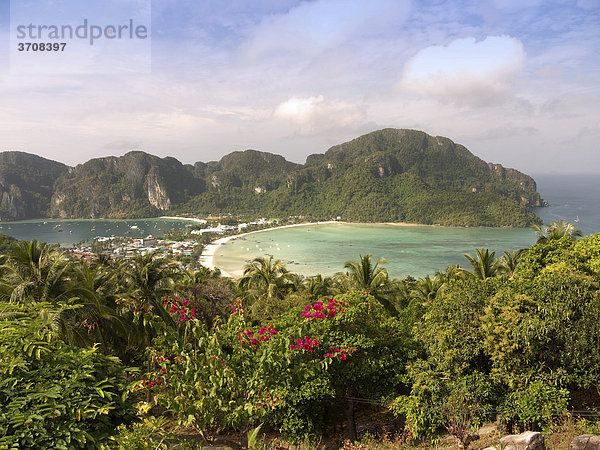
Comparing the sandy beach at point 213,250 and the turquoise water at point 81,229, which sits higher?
the turquoise water at point 81,229

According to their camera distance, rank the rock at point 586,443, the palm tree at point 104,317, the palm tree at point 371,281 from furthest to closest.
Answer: the palm tree at point 371,281
the palm tree at point 104,317
the rock at point 586,443

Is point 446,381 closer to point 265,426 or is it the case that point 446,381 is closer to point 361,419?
point 361,419

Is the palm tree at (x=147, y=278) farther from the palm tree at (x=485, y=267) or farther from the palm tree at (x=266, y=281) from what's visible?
the palm tree at (x=485, y=267)

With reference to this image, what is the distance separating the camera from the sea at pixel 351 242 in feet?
254

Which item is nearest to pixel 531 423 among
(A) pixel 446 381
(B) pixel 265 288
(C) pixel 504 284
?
(A) pixel 446 381

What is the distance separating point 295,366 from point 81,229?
17339cm

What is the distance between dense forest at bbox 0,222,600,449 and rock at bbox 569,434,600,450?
55.0 inches

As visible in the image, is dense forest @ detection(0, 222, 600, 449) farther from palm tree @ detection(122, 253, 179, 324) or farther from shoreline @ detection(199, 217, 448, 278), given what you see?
shoreline @ detection(199, 217, 448, 278)

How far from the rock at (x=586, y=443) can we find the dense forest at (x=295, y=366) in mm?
1397

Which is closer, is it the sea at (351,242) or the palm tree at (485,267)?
the palm tree at (485,267)

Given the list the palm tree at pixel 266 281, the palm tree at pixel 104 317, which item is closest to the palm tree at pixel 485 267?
the palm tree at pixel 266 281

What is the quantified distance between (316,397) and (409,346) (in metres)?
4.39

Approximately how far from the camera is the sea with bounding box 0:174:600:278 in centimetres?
7744

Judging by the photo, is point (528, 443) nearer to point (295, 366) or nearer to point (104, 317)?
point (295, 366)
